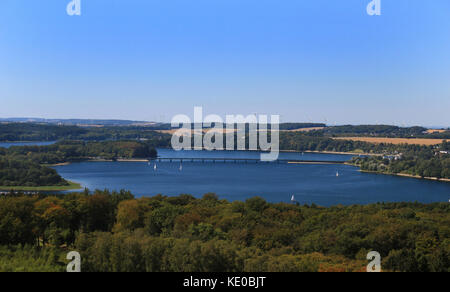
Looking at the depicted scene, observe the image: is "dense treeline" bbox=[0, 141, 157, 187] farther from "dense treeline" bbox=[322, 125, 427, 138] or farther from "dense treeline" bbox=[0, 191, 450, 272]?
"dense treeline" bbox=[322, 125, 427, 138]

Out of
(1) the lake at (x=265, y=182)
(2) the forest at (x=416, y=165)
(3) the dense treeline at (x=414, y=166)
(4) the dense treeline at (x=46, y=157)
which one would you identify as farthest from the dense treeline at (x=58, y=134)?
(3) the dense treeline at (x=414, y=166)

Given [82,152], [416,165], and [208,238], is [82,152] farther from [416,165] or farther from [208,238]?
[208,238]

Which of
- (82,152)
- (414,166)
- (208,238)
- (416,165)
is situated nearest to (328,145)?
(416,165)

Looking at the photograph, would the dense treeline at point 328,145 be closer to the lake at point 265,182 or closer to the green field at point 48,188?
the lake at point 265,182

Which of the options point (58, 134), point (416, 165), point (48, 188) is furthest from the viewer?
point (58, 134)

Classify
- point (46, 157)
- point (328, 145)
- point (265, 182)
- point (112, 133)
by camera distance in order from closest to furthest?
point (265, 182) → point (46, 157) → point (328, 145) → point (112, 133)

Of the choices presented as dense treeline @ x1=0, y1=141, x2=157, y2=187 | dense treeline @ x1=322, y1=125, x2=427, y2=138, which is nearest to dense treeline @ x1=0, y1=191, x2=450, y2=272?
dense treeline @ x1=0, y1=141, x2=157, y2=187
